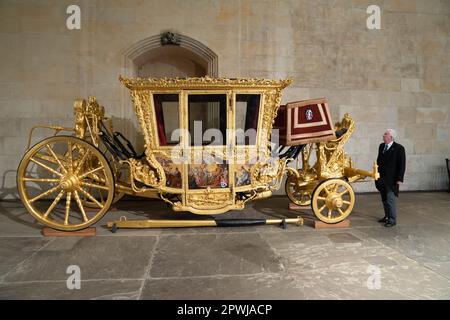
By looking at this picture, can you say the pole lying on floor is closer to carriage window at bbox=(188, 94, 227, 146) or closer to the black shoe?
carriage window at bbox=(188, 94, 227, 146)

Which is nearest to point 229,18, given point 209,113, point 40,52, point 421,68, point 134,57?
point 134,57

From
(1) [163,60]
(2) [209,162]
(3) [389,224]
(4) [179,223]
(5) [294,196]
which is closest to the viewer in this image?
(2) [209,162]

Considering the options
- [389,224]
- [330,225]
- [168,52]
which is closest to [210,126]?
[330,225]

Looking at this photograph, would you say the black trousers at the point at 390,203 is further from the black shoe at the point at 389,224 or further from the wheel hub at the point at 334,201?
the wheel hub at the point at 334,201

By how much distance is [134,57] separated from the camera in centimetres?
544

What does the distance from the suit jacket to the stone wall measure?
2282 millimetres

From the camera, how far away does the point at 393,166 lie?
3.76m

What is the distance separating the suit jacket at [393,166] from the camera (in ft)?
12.2

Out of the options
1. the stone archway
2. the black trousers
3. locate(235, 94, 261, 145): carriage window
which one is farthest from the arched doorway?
the black trousers

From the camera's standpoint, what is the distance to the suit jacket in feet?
12.2

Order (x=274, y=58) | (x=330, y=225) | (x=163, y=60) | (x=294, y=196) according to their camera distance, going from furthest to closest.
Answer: (x=163, y=60) → (x=274, y=58) → (x=294, y=196) → (x=330, y=225)

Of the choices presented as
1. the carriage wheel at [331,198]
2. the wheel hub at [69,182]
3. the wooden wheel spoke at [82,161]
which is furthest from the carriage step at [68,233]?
the carriage wheel at [331,198]

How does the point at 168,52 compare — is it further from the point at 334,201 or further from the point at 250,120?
the point at 334,201

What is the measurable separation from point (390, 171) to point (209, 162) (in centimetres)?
226
